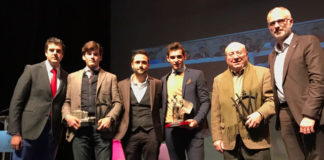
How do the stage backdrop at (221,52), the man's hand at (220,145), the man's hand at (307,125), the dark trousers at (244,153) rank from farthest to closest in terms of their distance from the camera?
the stage backdrop at (221,52) → the man's hand at (220,145) → the dark trousers at (244,153) → the man's hand at (307,125)

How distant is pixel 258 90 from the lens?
8.44ft

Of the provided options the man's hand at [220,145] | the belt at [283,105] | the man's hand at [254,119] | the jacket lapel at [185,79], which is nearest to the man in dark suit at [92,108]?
the jacket lapel at [185,79]

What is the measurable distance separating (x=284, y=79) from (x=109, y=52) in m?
4.59

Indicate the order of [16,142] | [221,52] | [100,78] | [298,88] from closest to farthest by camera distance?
[298,88] < [16,142] < [100,78] < [221,52]

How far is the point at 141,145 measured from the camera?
2982mm

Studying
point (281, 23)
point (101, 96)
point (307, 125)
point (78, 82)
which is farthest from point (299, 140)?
point (78, 82)

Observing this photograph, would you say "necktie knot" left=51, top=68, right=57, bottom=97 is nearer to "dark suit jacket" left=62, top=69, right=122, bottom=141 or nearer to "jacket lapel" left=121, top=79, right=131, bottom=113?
"dark suit jacket" left=62, top=69, right=122, bottom=141

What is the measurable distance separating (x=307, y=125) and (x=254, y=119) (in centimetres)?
40

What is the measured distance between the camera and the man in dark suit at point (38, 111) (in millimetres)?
2918

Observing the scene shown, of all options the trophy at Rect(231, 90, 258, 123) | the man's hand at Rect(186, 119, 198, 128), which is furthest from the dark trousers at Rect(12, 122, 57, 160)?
the trophy at Rect(231, 90, 258, 123)

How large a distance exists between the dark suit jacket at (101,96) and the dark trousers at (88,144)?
71 millimetres

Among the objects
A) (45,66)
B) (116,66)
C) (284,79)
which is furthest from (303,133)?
(116,66)

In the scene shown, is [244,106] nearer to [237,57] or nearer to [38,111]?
[237,57]

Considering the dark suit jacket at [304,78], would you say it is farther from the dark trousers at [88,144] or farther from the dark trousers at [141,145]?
the dark trousers at [88,144]
